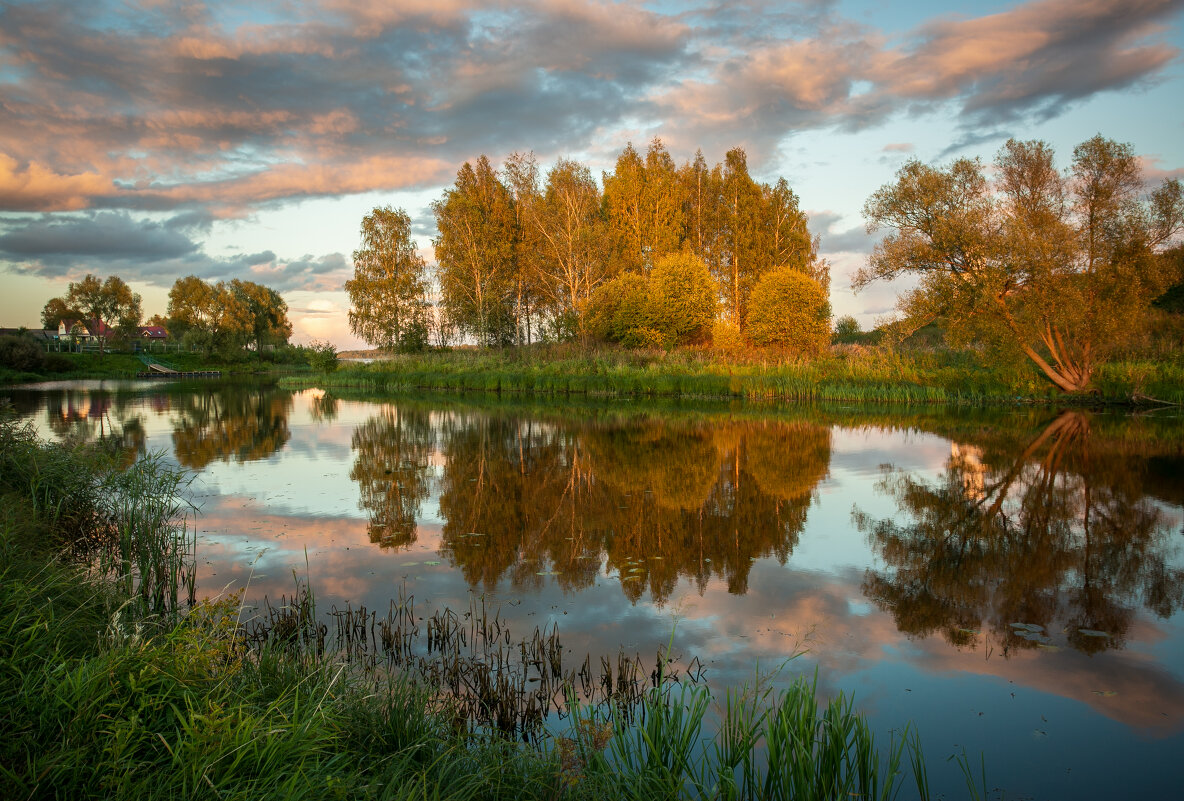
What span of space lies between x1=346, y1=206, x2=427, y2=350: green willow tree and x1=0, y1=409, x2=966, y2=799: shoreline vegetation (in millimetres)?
45091

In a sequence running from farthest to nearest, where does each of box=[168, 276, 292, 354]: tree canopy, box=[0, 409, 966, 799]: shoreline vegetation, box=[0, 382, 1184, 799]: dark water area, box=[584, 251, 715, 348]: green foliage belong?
box=[168, 276, 292, 354]: tree canopy
box=[584, 251, 715, 348]: green foliage
box=[0, 382, 1184, 799]: dark water area
box=[0, 409, 966, 799]: shoreline vegetation

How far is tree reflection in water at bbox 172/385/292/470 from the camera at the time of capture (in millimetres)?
14812

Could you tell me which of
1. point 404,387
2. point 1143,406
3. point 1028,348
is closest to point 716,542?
point 1028,348

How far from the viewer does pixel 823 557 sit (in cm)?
733

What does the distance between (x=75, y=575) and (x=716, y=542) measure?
19.8 feet

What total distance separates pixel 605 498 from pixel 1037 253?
65.5 ft

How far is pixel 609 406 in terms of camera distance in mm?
26375

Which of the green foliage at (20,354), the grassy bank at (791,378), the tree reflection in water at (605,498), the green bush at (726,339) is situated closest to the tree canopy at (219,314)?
the green foliage at (20,354)

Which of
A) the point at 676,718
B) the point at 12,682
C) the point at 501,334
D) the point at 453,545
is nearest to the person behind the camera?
the point at 12,682

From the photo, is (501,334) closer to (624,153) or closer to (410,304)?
(410,304)

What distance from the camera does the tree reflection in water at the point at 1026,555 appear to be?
5.43 meters

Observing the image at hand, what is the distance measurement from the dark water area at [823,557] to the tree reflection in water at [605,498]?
0.06m

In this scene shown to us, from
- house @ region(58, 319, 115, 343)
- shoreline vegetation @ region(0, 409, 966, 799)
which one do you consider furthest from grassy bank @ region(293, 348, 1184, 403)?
house @ region(58, 319, 115, 343)

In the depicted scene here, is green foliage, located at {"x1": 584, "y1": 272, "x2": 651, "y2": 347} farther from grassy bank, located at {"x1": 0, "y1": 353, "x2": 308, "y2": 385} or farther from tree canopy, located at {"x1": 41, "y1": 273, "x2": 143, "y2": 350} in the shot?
tree canopy, located at {"x1": 41, "y1": 273, "x2": 143, "y2": 350}
